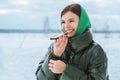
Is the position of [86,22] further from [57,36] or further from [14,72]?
[14,72]

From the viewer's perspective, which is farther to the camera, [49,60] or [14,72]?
[14,72]

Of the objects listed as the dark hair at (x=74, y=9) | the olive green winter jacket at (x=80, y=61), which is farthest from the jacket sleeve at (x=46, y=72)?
the dark hair at (x=74, y=9)

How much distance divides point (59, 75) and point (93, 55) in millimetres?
117

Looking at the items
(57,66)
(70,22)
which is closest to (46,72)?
(57,66)

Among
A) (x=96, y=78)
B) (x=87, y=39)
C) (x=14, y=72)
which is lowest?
(x=14, y=72)

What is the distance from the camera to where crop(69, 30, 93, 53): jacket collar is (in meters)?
1.04

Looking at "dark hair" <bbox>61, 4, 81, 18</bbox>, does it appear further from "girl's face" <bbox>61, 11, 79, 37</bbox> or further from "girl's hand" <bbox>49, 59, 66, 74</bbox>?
"girl's hand" <bbox>49, 59, 66, 74</bbox>

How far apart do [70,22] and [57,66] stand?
0.48 ft

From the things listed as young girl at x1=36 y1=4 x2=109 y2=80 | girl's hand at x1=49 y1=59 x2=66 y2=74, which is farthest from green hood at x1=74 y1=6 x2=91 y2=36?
girl's hand at x1=49 y1=59 x2=66 y2=74

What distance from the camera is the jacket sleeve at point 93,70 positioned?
101 centimetres

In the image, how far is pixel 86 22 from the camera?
1.05 metres

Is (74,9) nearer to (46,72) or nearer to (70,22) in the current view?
(70,22)

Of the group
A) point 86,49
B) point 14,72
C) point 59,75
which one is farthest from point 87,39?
point 14,72

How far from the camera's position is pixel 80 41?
104cm
